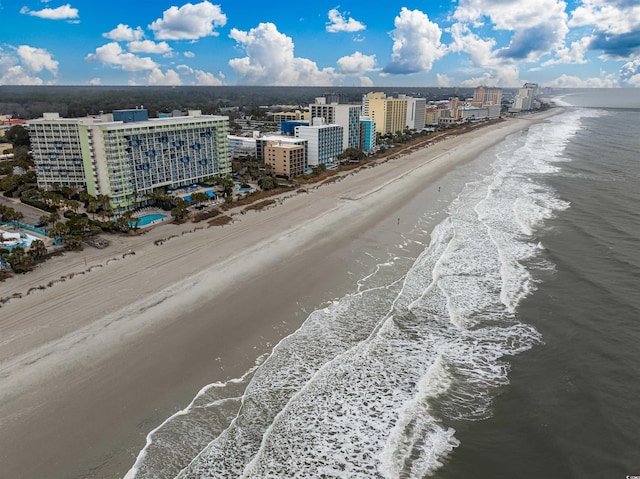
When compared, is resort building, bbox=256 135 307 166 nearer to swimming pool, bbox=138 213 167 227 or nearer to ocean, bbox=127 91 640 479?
swimming pool, bbox=138 213 167 227

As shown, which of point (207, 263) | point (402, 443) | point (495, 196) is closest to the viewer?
point (402, 443)

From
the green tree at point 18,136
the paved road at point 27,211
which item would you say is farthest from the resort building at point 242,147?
the green tree at point 18,136

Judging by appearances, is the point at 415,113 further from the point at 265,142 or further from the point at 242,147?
the point at 265,142

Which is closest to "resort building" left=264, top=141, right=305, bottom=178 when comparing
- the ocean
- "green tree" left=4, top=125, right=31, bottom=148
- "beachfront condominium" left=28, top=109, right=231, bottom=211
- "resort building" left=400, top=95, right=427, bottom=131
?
"beachfront condominium" left=28, top=109, right=231, bottom=211

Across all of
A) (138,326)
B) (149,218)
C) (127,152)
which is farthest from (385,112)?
(138,326)

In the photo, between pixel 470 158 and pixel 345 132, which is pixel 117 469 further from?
pixel 470 158

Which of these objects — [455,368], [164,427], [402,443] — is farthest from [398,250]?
[164,427]
